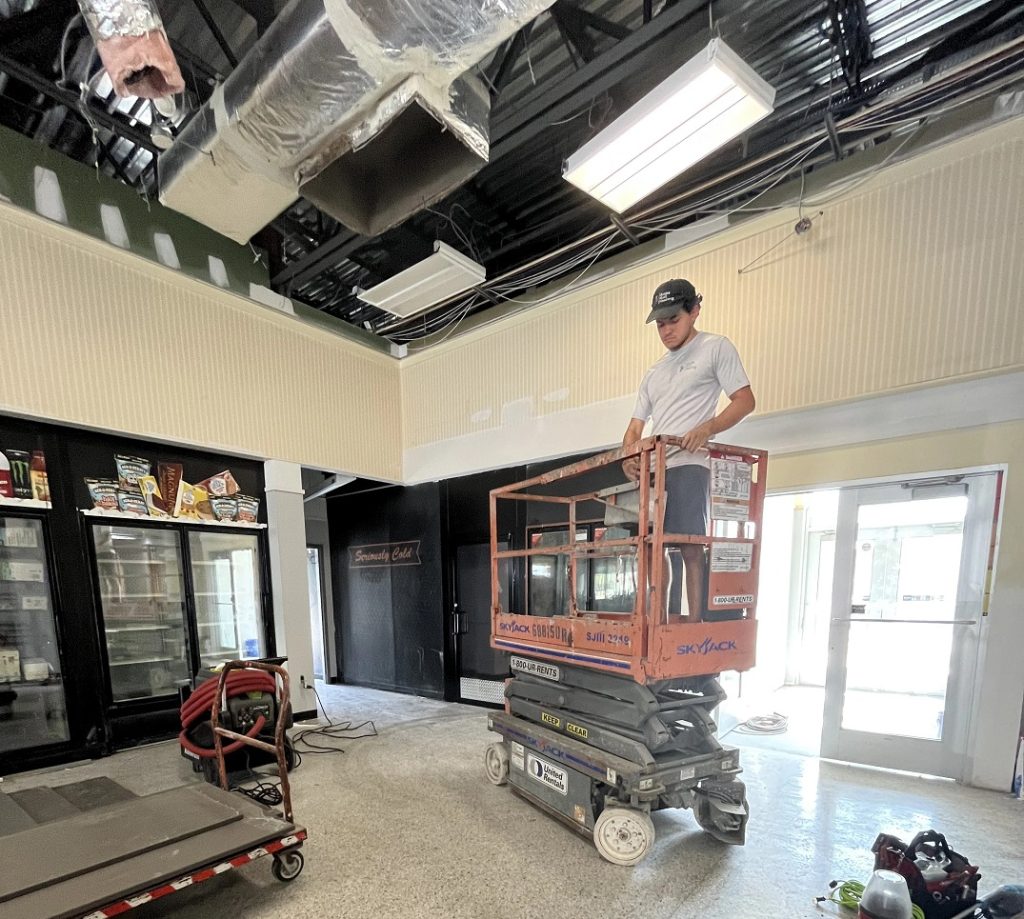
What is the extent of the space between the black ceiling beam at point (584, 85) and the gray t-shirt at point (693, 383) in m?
1.60

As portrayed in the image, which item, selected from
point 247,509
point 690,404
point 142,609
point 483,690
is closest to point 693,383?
point 690,404

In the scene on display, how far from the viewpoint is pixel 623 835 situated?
7.72 feet

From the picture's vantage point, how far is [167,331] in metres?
4.24

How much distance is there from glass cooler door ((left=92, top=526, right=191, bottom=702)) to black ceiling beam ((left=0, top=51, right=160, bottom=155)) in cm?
311

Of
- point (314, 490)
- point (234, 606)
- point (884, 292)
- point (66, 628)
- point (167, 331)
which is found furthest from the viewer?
point (314, 490)

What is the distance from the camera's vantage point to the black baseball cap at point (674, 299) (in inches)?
100

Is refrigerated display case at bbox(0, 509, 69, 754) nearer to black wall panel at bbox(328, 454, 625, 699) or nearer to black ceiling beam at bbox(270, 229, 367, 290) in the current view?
black ceiling beam at bbox(270, 229, 367, 290)

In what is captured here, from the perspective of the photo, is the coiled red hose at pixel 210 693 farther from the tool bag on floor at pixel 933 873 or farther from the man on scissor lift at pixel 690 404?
the tool bag on floor at pixel 933 873

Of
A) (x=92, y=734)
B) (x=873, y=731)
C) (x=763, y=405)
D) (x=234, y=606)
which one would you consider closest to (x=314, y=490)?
(x=234, y=606)

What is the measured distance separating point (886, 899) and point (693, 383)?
2275 mm

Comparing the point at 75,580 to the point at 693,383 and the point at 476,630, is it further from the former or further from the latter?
the point at 693,383

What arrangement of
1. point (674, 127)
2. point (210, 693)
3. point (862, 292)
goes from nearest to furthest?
point (674, 127)
point (862, 292)
point (210, 693)

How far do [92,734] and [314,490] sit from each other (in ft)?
11.6

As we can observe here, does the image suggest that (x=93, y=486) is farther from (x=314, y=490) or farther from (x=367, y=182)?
(x=367, y=182)
